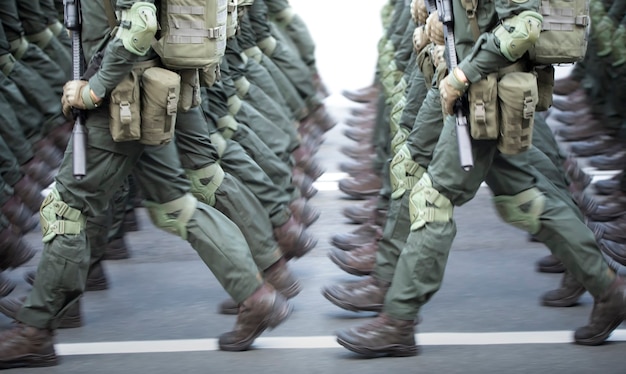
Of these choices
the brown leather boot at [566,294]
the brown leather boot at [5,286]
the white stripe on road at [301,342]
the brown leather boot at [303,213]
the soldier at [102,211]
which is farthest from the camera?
the brown leather boot at [303,213]

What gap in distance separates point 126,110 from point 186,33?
0.38 metres

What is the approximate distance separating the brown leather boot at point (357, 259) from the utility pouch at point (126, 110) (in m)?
1.75

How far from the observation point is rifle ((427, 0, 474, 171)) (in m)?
5.39

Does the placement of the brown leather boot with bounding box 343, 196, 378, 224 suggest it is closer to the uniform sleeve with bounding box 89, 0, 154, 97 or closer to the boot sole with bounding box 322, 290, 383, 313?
the boot sole with bounding box 322, 290, 383, 313

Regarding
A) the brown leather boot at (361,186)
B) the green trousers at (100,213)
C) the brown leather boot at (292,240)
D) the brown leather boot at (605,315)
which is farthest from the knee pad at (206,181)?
the brown leather boot at (361,186)

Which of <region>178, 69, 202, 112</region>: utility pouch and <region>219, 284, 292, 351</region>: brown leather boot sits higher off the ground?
<region>178, 69, 202, 112</region>: utility pouch

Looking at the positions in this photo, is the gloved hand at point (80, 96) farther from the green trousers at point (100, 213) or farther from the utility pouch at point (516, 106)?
the utility pouch at point (516, 106)

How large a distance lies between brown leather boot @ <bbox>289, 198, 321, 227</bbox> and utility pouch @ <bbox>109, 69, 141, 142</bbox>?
2314 millimetres

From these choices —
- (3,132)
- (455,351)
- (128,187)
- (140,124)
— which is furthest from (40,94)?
(455,351)

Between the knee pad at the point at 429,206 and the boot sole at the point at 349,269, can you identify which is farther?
the boot sole at the point at 349,269

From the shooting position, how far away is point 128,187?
7207 millimetres

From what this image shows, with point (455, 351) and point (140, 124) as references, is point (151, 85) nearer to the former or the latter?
point (140, 124)

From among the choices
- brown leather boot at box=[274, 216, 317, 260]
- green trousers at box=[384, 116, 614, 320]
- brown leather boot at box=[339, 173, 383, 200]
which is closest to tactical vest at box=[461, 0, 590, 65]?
green trousers at box=[384, 116, 614, 320]

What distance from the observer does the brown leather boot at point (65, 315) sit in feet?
19.9
